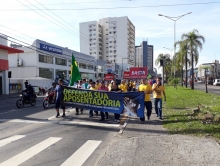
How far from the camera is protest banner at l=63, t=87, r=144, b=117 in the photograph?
9.51 metres

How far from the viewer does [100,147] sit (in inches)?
244

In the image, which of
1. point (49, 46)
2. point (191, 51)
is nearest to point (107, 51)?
point (49, 46)

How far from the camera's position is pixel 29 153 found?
5.64 m

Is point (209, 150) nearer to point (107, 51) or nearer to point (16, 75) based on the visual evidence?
A: point (16, 75)

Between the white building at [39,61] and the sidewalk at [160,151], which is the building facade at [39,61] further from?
the sidewalk at [160,151]

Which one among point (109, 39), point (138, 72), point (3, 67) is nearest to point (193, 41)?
point (138, 72)

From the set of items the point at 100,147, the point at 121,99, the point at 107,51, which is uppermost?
→ the point at 107,51

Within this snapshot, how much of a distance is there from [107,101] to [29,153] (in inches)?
188

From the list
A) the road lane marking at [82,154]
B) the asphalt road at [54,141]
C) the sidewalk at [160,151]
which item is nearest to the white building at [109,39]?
the asphalt road at [54,141]

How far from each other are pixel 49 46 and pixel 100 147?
4031cm

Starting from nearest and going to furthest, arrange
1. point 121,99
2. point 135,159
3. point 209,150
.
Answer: point 135,159, point 209,150, point 121,99

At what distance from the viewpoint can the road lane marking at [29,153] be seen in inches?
198

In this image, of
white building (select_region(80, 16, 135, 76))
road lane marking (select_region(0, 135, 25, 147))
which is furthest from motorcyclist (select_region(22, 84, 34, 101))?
white building (select_region(80, 16, 135, 76))

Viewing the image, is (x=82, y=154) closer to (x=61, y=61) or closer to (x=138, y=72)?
(x=138, y=72)
